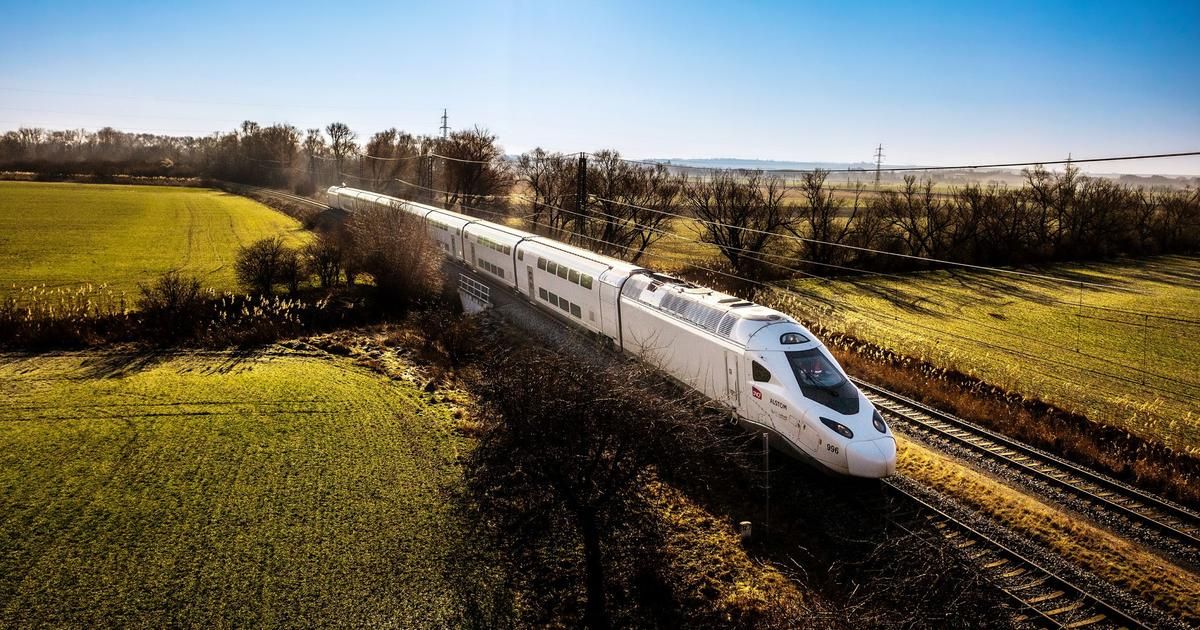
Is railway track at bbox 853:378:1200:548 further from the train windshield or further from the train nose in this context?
the train windshield

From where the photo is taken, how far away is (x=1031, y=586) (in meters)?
12.1

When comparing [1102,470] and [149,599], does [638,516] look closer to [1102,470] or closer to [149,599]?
[149,599]

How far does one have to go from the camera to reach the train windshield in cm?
1492

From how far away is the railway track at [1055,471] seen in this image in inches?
572

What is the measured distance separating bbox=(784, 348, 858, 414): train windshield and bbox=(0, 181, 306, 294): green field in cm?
2854

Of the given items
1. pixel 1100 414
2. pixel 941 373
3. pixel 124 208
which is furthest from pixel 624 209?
pixel 124 208

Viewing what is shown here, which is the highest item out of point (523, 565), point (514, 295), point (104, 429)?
point (514, 295)

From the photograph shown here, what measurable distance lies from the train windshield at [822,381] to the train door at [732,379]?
1.43 meters

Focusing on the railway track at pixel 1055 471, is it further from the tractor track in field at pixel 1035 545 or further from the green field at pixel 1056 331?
the green field at pixel 1056 331

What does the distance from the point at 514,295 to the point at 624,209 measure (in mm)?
20979

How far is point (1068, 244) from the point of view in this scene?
61000mm

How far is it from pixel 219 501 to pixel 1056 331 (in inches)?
1524

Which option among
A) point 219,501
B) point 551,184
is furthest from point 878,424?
point 551,184

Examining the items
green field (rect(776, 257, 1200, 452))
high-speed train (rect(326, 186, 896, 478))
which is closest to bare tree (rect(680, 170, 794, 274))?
green field (rect(776, 257, 1200, 452))
